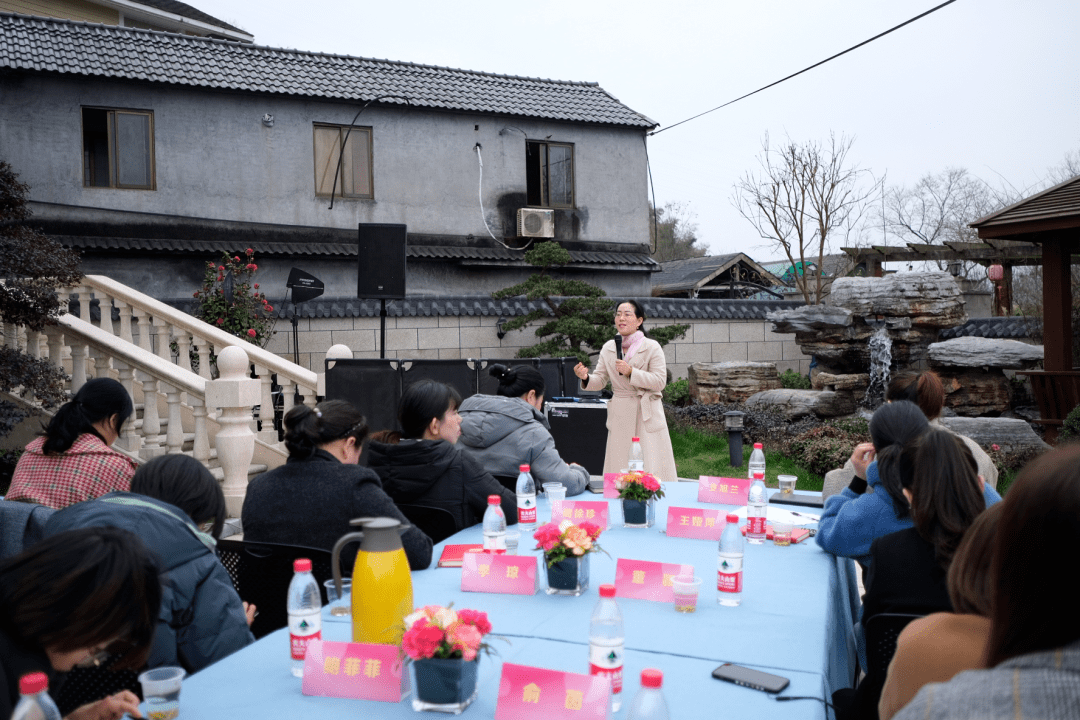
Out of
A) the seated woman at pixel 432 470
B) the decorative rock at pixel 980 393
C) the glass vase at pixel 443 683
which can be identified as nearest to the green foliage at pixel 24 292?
the seated woman at pixel 432 470

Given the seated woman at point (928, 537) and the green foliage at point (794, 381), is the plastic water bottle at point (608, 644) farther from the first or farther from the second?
the green foliage at point (794, 381)

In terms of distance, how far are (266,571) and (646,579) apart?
1.30m

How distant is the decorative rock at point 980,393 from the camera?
1085 cm

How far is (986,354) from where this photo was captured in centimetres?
1062

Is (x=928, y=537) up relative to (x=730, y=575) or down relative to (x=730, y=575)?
up

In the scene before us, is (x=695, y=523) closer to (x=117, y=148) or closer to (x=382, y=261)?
(x=382, y=261)

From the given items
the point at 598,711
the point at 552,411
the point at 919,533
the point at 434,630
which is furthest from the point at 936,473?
the point at 552,411

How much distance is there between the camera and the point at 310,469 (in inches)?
116

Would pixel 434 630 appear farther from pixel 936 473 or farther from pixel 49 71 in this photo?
pixel 49 71

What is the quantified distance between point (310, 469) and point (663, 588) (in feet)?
4.25

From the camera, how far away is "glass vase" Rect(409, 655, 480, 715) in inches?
69.9

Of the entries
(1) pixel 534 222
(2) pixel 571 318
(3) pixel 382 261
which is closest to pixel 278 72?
(1) pixel 534 222

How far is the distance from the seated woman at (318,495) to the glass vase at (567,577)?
487 mm

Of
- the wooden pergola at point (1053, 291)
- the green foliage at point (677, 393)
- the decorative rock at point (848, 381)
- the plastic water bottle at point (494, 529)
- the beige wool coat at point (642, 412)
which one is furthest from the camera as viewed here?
the green foliage at point (677, 393)
